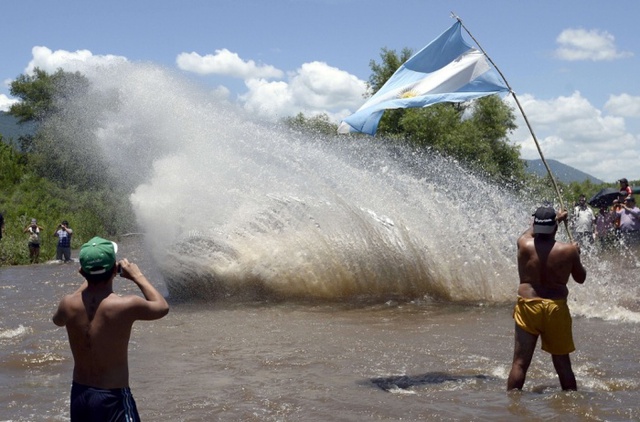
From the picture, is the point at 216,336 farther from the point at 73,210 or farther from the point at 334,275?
the point at 73,210

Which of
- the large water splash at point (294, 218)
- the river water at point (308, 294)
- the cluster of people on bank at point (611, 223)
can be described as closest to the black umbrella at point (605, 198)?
the cluster of people on bank at point (611, 223)

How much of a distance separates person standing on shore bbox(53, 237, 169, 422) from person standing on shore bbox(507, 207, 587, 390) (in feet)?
10.1

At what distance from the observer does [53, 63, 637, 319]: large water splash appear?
38.3 ft

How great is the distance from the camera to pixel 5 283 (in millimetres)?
16875

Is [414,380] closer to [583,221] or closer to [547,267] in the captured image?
[547,267]

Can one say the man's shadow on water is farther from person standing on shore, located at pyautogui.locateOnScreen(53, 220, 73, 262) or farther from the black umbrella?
person standing on shore, located at pyautogui.locateOnScreen(53, 220, 73, 262)

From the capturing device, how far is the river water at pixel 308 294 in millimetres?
6309

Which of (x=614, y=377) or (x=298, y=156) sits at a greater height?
(x=298, y=156)

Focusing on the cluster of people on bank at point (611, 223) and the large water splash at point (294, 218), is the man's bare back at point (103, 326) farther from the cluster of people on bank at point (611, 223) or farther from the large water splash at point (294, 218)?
the cluster of people on bank at point (611, 223)

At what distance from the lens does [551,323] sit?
5.92 meters

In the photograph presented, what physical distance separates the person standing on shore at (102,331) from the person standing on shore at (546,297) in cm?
308

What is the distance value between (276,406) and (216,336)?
3130mm

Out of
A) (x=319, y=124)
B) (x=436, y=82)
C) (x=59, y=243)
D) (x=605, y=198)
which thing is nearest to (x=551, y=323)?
(x=436, y=82)

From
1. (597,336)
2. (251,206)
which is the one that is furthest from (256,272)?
(597,336)
